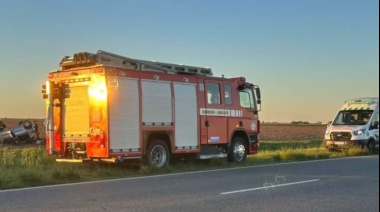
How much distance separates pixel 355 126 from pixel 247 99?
24.3 feet

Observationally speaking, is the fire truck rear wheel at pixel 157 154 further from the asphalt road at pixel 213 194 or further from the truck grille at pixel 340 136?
the truck grille at pixel 340 136

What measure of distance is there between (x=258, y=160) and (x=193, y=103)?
4417mm

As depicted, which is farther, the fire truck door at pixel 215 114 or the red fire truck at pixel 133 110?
the fire truck door at pixel 215 114

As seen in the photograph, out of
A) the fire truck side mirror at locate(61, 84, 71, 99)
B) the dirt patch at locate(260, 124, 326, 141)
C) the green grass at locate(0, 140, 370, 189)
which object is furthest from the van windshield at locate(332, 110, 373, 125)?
the dirt patch at locate(260, 124, 326, 141)

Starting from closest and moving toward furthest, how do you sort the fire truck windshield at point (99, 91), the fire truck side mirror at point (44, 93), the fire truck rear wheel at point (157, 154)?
the fire truck windshield at point (99, 91) → the fire truck rear wheel at point (157, 154) → the fire truck side mirror at point (44, 93)

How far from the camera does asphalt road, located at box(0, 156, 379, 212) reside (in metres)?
8.50

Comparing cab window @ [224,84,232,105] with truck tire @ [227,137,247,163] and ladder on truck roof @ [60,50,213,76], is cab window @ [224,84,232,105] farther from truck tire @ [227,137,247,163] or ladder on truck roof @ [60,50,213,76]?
ladder on truck roof @ [60,50,213,76]

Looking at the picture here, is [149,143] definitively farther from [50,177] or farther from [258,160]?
[258,160]

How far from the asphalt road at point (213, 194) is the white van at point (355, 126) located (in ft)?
32.1

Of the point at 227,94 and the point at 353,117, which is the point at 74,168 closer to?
the point at 227,94

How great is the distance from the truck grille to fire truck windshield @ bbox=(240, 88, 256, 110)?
6571 mm

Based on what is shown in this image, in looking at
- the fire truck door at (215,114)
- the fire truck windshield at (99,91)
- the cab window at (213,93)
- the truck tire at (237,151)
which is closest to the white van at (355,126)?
the truck tire at (237,151)

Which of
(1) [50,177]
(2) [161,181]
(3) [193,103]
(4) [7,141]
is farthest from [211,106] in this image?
(4) [7,141]

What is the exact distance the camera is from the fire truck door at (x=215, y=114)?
1711 cm
